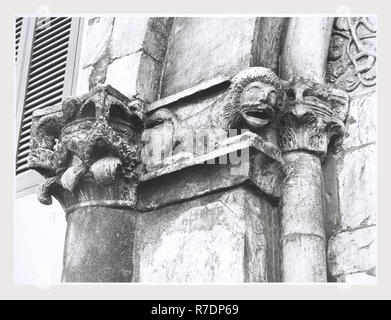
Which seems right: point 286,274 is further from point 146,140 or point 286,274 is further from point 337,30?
point 337,30

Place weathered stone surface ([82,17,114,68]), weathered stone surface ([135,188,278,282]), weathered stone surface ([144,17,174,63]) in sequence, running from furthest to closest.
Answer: weathered stone surface ([82,17,114,68]) < weathered stone surface ([144,17,174,63]) < weathered stone surface ([135,188,278,282])

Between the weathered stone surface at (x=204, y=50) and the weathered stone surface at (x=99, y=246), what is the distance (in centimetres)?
65

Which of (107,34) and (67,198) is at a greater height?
(107,34)

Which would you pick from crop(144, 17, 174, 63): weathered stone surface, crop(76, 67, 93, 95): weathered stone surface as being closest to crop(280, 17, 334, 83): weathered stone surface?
crop(144, 17, 174, 63): weathered stone surface

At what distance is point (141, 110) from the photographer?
12.3 ft

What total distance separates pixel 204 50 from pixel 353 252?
3.64ft

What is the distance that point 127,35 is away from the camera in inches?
161

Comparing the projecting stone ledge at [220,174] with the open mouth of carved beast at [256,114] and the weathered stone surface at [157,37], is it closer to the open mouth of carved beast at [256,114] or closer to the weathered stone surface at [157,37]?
the open mouth of carved beast at [256,114]

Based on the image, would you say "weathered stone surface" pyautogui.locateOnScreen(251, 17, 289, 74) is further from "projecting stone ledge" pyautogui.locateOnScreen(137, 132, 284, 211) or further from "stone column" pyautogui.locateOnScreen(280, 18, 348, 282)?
"projecting stone ledge" pyautogui.locateOnScreen(137, 132, 284, 211)

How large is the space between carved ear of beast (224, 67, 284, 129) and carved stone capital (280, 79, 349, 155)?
0.11 metres

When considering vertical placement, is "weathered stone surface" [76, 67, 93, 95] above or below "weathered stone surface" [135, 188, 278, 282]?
above

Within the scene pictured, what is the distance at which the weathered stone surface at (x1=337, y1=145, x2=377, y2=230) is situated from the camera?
3486 mm
